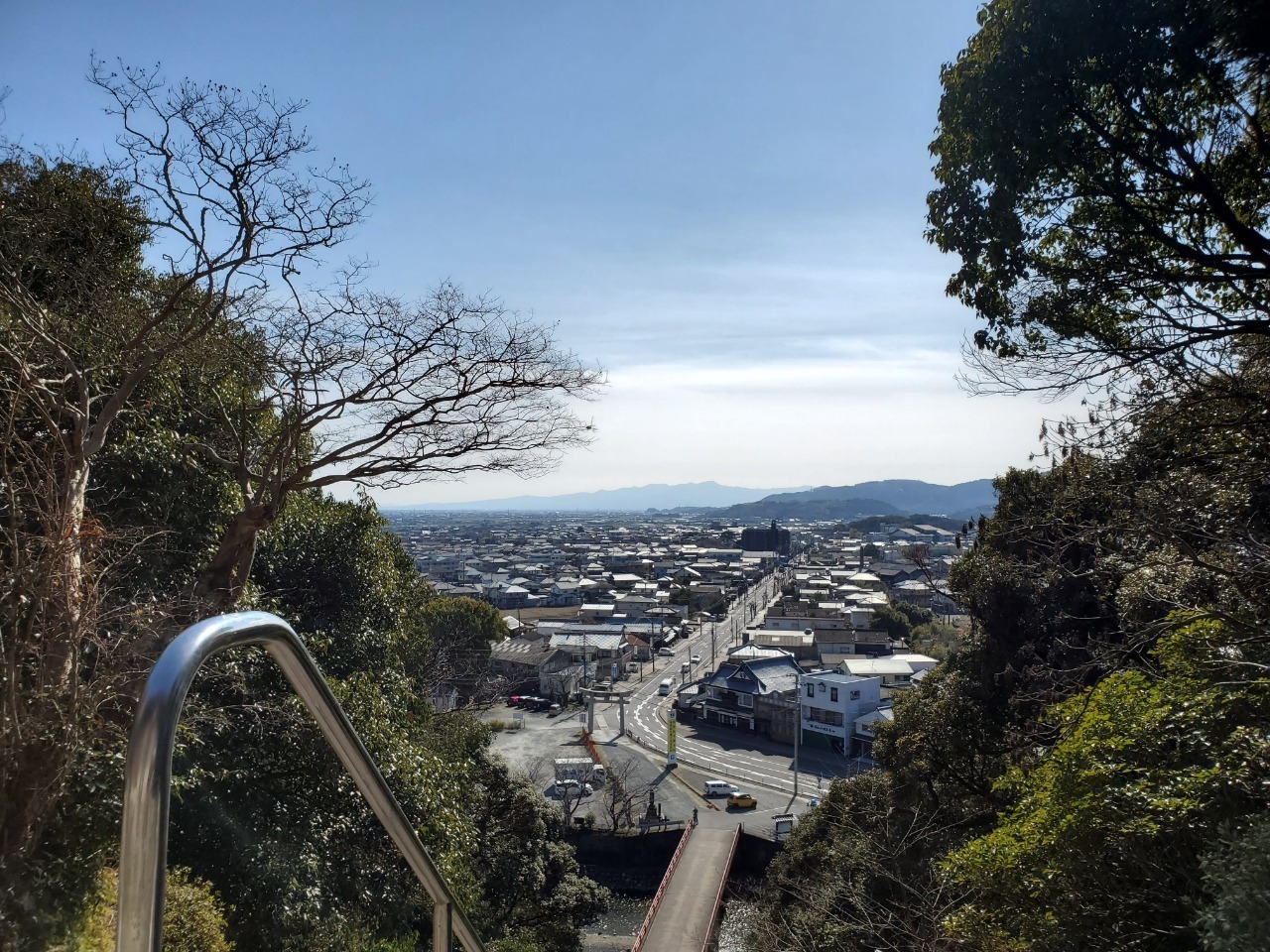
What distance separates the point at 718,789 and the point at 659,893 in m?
6.74

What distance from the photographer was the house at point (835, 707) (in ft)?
74.8

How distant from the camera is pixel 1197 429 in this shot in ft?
13.4

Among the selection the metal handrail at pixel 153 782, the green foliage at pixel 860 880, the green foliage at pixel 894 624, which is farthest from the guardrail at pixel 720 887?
the green foliage at pixel 894 624

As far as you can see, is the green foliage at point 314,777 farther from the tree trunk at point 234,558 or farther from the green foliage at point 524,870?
the green foliage at point 524,870

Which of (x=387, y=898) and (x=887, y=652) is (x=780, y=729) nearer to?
(x=887, y=652)

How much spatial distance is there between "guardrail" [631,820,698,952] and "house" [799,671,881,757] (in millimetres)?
8358

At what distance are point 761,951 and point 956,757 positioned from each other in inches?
120

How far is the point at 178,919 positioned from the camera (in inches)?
168

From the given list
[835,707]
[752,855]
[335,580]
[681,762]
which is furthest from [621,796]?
[335,580]

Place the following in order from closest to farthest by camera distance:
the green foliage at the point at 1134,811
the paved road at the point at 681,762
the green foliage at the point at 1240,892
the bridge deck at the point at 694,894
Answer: the green foliage at the point at 1240,892 < the green foliage at the point at 1134,811 < the bridge deck at the point at 694,894 < the paved road at the point at 681,762

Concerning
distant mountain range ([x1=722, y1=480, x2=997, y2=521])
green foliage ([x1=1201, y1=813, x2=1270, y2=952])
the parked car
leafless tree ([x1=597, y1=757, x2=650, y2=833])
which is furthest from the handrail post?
Result: distant mountain range ([x1=722, y1=480, x2=997, y2=521])

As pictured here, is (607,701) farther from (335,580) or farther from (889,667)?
(335,580)

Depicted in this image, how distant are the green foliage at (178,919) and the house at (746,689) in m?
21.5

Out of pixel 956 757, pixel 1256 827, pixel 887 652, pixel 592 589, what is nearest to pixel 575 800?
pixel 956 757
